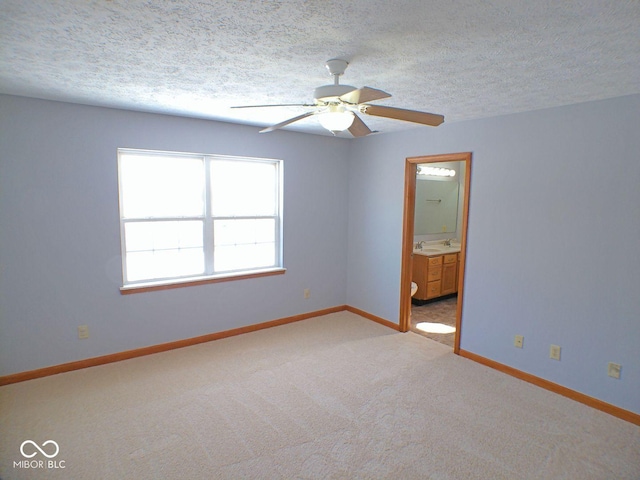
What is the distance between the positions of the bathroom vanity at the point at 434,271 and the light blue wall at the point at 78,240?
2558 mm

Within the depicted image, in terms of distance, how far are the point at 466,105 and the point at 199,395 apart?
318 centimetres

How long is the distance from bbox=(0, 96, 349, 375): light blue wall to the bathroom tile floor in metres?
2.19

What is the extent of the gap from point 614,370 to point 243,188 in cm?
377

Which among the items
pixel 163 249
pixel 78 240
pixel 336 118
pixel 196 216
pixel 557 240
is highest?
pixel 336 118

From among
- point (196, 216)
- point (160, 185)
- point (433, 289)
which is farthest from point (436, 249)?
point (160, 185)

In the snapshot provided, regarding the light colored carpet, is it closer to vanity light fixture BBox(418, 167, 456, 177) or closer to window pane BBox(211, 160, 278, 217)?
window pane BBox(211, 160, 278, 217)

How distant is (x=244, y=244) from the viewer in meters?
4.29

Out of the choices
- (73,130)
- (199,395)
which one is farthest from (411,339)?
(73,130)

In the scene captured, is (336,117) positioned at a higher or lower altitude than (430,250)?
higher

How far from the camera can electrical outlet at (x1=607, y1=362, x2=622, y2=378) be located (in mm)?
2715

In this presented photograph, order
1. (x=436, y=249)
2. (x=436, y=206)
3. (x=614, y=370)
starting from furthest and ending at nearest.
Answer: (x=436, y=206)
(x=436, y=249)
(x=614, y=370)

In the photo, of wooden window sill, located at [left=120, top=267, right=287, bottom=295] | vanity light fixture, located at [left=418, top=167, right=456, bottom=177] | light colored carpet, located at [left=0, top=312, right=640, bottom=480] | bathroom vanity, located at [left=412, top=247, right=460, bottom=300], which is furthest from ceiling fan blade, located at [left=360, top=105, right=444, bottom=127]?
vanity light fixture, located at [left=418, top=167, right=456, bottom=177]

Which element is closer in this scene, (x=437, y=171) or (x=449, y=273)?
(x=449, y=273)

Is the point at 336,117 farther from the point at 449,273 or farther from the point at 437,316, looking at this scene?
the point at 449,273
